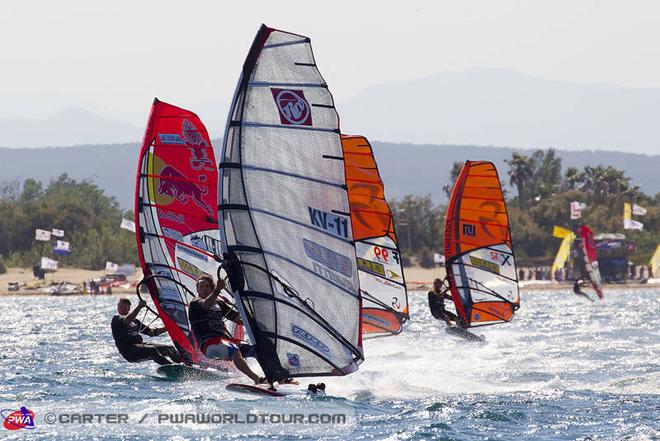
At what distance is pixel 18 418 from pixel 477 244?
16889mm

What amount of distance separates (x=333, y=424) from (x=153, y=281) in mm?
7051

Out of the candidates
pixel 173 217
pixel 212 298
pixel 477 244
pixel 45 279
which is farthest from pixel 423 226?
pixel 212 298

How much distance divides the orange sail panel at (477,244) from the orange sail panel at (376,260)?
2.96 meters

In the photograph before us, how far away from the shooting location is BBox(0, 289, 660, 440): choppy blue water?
13.3 metres

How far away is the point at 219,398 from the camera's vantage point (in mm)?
15508

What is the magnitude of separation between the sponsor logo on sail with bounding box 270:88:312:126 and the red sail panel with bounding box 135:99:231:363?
5.59m

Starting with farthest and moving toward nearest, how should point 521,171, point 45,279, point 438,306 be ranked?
1. point 521,171
2. point 45,279
3. point 438,306

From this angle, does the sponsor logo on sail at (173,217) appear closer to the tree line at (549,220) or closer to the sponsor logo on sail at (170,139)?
the sponsor logo on sail at (170,139)

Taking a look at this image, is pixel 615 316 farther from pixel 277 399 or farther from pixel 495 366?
pixel 277 399

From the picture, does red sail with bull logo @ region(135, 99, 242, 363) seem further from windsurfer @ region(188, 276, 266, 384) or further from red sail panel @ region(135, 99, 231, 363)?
windsurfer @ region(188, 276, 266, 384)

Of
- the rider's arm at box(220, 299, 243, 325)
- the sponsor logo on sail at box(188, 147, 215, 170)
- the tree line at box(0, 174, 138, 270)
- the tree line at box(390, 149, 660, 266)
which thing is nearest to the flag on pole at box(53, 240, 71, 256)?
the tree line at box(0, 174, 138, 270)

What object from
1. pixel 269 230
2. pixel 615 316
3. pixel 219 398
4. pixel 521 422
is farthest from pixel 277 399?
pixel 615 316

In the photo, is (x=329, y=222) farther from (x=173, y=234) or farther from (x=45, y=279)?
(x=45, y=279)

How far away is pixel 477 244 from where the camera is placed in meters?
29.4
